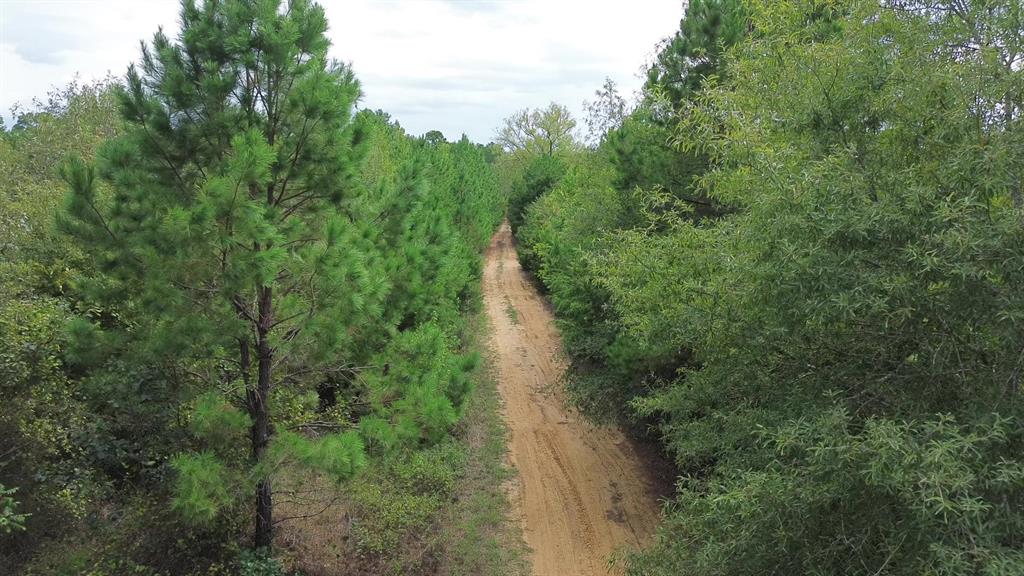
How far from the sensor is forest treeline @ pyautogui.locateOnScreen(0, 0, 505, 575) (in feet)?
20.2

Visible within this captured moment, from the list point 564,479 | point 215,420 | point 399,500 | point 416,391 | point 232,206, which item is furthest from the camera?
point 564,479

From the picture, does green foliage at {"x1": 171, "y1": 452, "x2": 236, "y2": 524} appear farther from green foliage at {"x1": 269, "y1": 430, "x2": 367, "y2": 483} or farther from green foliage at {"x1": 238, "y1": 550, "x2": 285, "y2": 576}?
green foliage at {"x1": 238, "y1": 550, "x2": 285, "y2": 576}

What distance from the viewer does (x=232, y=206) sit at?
581 cm

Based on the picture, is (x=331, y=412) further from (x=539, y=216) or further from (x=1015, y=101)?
(x=539, y=216)

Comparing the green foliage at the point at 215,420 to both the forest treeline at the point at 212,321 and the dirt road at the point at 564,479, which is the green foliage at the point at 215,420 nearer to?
the forest treeline at the point at 212,321

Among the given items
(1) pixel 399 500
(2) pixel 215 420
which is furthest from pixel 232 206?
(1) pixel 399 500

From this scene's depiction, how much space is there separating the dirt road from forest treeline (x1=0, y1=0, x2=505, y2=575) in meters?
5.20

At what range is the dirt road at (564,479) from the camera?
38.4ft

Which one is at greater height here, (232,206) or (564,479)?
(232,206)

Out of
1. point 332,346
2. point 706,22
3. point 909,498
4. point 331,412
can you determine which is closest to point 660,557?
point 909,498

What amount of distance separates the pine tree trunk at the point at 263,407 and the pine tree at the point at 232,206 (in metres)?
0.03

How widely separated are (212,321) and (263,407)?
1537 millimetres

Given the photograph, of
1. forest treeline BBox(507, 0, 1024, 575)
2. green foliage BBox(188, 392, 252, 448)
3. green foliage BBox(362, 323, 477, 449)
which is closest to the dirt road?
forest treeline BBox(507, 0, 1024, 575)

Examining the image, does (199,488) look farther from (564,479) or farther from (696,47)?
(696,47)
